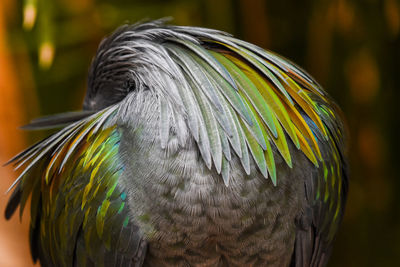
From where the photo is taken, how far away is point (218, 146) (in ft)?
3.85

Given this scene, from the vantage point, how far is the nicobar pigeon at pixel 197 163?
1.17m

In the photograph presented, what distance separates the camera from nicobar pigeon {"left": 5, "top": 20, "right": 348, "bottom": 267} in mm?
1174

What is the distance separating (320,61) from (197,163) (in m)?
1.32

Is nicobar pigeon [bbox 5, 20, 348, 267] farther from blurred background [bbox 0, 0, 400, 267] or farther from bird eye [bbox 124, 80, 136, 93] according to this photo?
blurred background [bbox 0, 0, 400, 267]

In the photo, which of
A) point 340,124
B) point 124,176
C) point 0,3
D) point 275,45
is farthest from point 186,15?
Result: point 124,176

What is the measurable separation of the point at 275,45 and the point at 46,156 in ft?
4.20

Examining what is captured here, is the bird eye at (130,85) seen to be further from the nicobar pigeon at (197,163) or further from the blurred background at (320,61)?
the blurred background at (320,61)

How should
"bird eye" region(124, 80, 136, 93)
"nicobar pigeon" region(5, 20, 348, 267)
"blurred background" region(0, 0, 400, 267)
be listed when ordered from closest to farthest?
"nicobar pigeon" region(5, 20, 348, 267) → "bird eye" region(124, 80, 136, 93) → "blurred background" region(0, 0, 400, 267)

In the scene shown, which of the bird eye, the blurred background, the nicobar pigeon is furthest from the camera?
the blurred background

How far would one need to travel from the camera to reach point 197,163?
3.84 ft

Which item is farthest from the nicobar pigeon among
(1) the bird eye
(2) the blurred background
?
(2) the blurred background

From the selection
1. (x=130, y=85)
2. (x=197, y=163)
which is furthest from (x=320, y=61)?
(x=197, y=163)

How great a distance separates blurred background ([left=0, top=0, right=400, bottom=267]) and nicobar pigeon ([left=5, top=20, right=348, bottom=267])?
0.88 meters

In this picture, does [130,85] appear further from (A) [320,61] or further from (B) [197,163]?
(A) [320,61]
